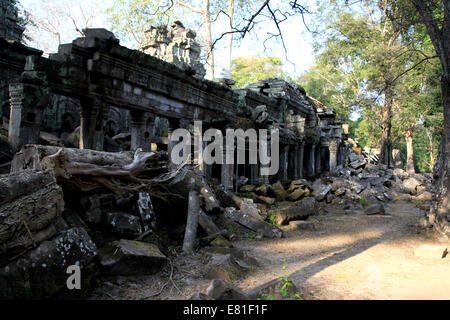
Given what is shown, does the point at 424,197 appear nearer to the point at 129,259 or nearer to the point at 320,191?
the point at 320,191

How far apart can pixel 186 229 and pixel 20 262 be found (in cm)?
254

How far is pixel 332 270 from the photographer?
4207 mm

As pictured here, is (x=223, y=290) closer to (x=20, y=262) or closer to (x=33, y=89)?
(x=20, y=262)

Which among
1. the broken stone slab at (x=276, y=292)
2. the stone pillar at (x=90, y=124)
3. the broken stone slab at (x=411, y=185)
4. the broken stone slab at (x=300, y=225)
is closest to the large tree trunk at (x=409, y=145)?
the broken stone slab at (x=411, y=185)

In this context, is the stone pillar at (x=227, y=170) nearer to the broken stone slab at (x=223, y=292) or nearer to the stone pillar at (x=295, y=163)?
the stone pillar at (x=295, y=163)

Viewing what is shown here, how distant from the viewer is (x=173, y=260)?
14.7 ft

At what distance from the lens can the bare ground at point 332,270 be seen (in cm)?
341

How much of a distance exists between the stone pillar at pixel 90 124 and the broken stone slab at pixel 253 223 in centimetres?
367

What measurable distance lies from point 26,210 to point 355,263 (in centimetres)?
429

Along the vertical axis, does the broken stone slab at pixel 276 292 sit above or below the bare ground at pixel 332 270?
above

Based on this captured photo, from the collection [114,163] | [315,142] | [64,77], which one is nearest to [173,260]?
[114,163]

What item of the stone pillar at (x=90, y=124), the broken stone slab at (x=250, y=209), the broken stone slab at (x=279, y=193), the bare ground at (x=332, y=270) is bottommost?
the bare ground at (x=332, y=270)

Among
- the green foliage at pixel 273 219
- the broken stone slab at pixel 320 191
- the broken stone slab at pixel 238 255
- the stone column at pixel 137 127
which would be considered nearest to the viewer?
the broken stone slab at pixel 238 255

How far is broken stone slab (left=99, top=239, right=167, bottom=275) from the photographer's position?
3.63 meters
